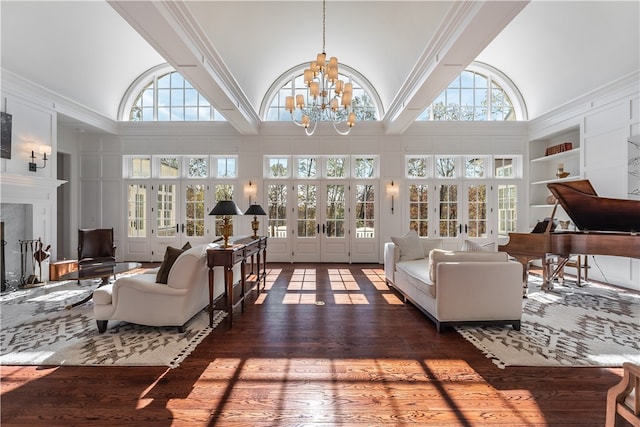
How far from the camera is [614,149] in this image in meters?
5.32

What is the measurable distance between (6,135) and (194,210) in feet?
11.6

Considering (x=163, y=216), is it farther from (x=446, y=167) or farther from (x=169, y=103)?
(x=446, y=167)

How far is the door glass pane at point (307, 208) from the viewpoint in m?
7.64

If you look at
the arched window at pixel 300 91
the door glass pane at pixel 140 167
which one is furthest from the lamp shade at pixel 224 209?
the door glass pane at pixel 140 167

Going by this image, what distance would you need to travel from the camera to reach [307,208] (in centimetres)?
764

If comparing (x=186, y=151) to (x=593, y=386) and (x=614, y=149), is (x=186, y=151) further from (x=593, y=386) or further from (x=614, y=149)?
(x=614, y=149)

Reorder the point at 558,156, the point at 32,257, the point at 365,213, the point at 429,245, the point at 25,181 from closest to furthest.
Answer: the point at 25,181
the point at 429,245
the point at 32,257
the point at 558,156
the point at 365,213

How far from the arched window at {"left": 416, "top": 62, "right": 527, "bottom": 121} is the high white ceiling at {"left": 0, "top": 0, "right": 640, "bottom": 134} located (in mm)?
345

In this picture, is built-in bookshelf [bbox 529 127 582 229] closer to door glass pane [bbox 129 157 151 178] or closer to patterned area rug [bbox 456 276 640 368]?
patterned area rug [bbox 456 276 640 368]

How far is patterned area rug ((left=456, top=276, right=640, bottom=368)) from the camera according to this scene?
2.66 m

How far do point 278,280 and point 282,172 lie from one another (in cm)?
308

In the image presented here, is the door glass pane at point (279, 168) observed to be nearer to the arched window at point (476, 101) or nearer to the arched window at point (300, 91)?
the arched window at point (300, 91)

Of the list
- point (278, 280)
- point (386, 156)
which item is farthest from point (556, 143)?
point (278, 280)

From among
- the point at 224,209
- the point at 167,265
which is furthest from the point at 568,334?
the point at 167,265
